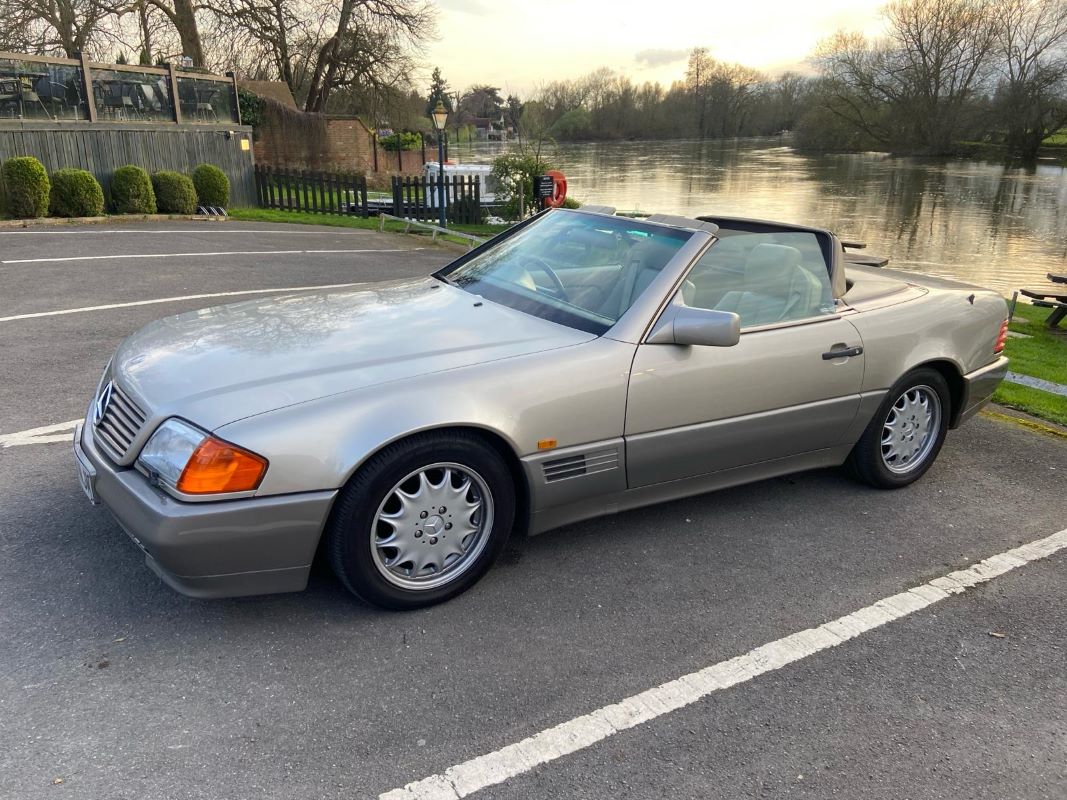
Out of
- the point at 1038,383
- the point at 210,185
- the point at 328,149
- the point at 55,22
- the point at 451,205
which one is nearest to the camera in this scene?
the point at 1038,383

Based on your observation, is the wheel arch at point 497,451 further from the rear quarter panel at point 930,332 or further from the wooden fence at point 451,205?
the wooden fence at point 451,205

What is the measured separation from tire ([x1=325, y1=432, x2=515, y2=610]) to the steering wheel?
1.04 metres

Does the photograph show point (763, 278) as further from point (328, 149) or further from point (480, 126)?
point (480, 126)

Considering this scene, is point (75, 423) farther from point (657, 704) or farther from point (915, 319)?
point (915, 319)

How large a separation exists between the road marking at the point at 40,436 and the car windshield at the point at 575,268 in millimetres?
2355

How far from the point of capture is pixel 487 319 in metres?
3.48

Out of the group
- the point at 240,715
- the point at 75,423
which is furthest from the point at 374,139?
the point at 240,715

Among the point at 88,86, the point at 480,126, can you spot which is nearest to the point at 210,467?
the point at 88,86

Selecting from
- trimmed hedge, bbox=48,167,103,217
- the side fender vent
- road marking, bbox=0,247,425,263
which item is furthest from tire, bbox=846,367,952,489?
trimmed hedge, bbox=48,167,103,217

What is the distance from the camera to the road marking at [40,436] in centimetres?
427

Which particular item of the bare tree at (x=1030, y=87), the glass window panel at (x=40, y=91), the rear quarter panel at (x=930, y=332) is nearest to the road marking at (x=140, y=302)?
the rear quarter panel at (x=930, y=332)

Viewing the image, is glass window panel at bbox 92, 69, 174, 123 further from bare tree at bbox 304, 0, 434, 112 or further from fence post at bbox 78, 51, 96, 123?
bare tree at bbox 304, 0, 434, 112

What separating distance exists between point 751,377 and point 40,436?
3.86 meters

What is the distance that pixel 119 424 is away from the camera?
2.90 meters
